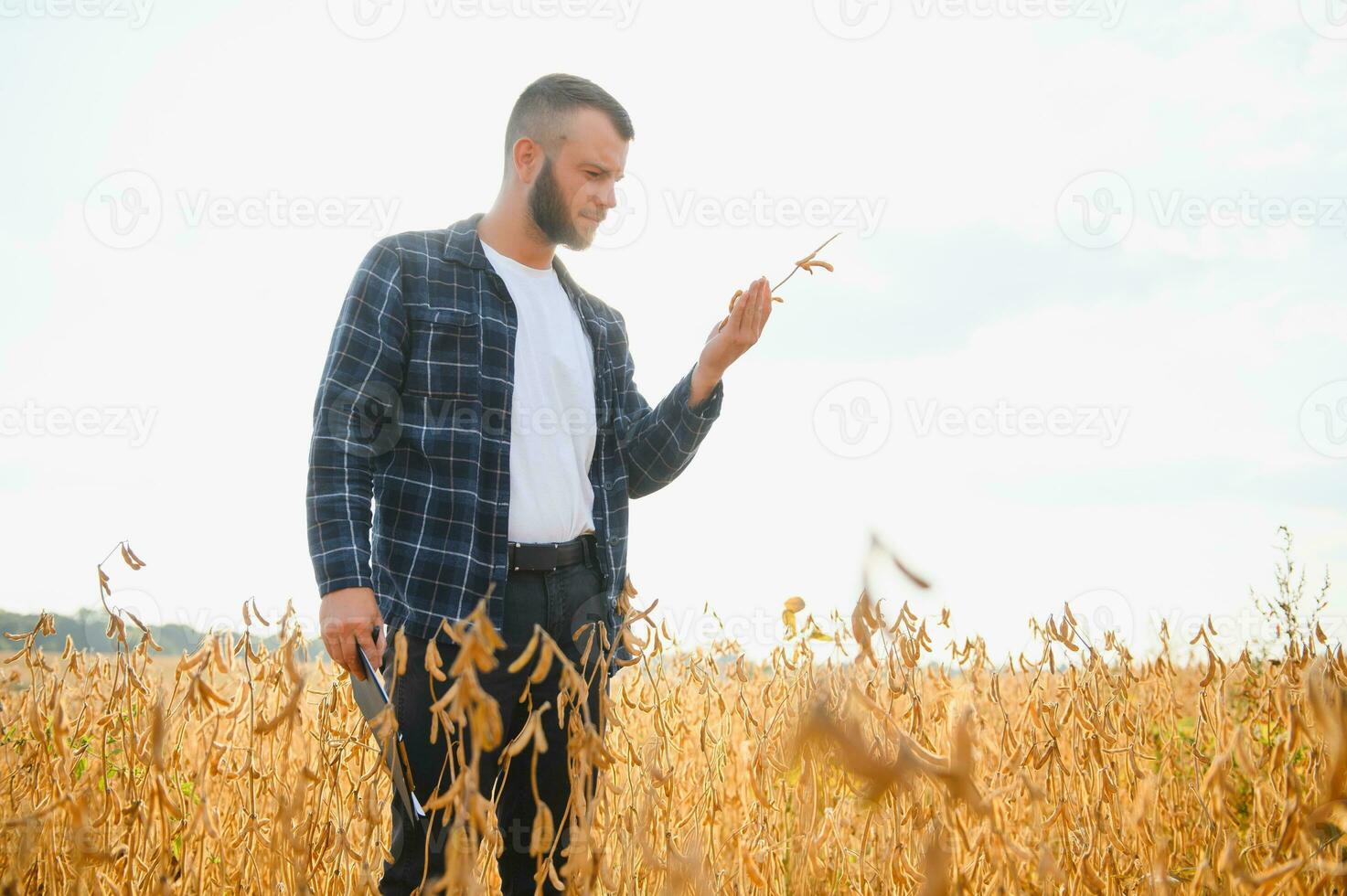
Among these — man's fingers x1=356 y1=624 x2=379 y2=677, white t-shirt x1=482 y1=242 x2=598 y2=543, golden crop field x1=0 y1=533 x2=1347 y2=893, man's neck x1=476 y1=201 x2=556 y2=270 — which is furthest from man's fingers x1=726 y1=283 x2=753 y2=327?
man's fingers x1=356 y1=624 x2=379 y2=677

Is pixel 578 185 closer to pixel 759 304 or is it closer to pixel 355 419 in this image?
pixel 759 304

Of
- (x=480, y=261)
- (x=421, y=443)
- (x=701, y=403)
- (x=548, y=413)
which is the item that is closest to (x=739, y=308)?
(x=701, y=403)

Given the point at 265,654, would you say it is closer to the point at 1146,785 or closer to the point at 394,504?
the point at 394,504

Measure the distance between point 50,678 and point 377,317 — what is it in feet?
3.75

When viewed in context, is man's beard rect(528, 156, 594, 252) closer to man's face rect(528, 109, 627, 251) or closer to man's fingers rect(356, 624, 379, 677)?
man's face rect(528, 109, 627, 251)

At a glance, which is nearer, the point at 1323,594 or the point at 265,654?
the point at 265,654

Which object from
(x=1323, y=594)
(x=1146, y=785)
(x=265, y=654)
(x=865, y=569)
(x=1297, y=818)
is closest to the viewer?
(x=865, y=569)

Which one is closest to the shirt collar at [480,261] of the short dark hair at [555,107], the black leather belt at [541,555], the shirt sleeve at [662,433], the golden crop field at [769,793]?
the shirt sleeve at [662,433]

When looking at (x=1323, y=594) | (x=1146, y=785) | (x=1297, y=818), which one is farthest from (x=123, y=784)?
(x=1323, y=594)

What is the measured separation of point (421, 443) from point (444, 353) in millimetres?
231

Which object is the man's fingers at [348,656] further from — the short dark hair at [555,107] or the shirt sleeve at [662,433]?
the short dark hair at [555,107]

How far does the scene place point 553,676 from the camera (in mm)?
2020

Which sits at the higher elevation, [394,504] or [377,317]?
[377,317]

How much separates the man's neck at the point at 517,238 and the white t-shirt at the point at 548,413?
0.02 m
